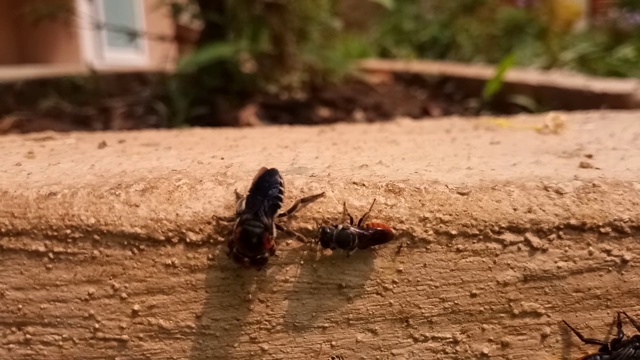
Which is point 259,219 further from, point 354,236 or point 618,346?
point 618,346

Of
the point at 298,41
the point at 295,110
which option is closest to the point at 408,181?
the point at 295,110

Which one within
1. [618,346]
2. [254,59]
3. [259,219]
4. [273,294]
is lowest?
[618,346]

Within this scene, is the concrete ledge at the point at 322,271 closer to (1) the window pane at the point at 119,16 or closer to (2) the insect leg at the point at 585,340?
(2) the insect leg at the point at 585,340

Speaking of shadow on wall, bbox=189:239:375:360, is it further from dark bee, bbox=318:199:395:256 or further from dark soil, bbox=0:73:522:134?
dark soil, bbox=0:73:522:134

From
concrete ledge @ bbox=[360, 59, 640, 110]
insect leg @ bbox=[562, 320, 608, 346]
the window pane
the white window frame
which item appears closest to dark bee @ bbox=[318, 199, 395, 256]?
insect leg @ bbox=[562, 320, 608, 346]

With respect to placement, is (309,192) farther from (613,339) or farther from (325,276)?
(613,339)

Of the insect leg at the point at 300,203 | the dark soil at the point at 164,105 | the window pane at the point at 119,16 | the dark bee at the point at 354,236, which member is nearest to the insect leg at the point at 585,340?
the dark bee at the point at 354,236

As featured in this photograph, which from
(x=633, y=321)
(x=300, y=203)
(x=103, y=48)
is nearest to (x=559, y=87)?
(x=633, y=321)

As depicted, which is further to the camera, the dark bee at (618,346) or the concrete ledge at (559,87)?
the concrete ledge at (559,87)
